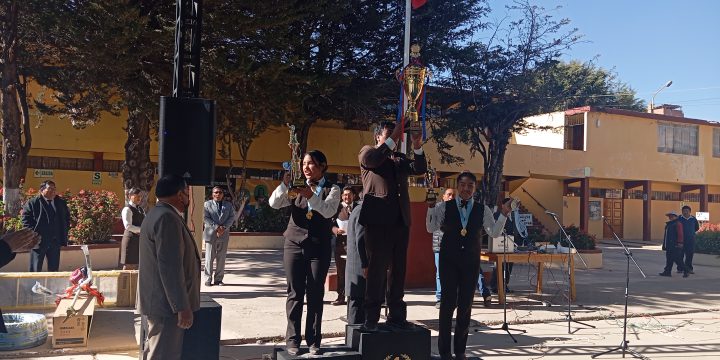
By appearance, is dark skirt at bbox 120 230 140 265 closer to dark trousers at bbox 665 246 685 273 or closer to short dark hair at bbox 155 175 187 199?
short dark hair at bbox 155 175 187 199

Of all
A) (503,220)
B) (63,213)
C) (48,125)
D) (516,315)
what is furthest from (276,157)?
(503,220)

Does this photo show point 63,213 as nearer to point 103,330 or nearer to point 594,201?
point 103,330

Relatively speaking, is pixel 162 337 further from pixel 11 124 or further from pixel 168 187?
pixel 11 124

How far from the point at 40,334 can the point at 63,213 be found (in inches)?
140

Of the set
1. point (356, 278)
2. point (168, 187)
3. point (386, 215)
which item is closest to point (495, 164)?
point (356, 278)

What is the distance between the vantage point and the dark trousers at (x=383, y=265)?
16.0 feet

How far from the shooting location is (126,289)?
8.04 meters

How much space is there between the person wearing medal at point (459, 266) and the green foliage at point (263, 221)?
1349 centimetres

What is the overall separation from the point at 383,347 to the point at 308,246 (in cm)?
105

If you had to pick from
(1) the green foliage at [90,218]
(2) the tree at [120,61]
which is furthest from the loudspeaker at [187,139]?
(1) the green foliage at [90,218]

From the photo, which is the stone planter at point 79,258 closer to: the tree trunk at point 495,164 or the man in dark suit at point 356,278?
the man in dark suit at point 356,278

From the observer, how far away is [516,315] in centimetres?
854

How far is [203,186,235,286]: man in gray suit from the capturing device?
1039cm

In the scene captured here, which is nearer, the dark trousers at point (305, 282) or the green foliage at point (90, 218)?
the dark trousers at point (305, 282)
